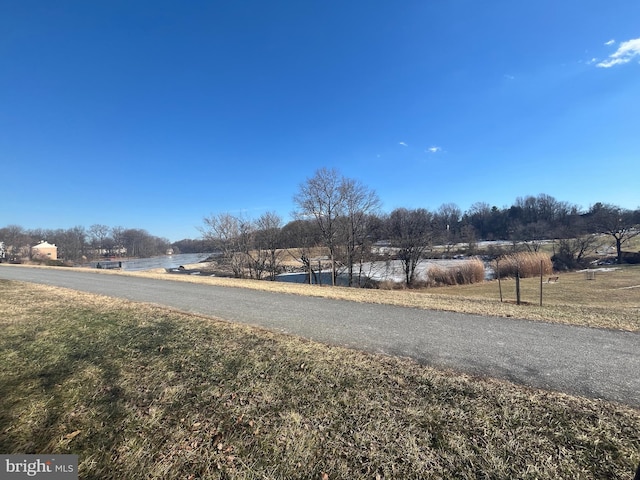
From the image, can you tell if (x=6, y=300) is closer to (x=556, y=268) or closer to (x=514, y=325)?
(x=514, y=325)

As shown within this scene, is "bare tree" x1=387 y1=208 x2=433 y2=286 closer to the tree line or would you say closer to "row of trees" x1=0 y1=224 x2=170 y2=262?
the tree line

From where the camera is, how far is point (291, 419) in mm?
2506

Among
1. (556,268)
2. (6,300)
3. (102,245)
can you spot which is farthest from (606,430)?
(102,245)

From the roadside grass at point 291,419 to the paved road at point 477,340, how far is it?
0.47 meters

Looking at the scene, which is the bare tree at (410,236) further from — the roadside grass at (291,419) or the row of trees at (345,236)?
the roadside grass at (291,419)

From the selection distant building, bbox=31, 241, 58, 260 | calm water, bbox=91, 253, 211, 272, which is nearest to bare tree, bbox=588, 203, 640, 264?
calm water, bbox=91, 253, 211, 272

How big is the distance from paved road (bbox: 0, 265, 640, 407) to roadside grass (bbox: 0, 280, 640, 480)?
0.47 meters

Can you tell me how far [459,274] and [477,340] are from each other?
20070mm

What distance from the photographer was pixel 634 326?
513 cm

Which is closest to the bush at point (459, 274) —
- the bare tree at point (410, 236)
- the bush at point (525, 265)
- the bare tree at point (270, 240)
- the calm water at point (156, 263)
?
the bare tree at point (410, 236)

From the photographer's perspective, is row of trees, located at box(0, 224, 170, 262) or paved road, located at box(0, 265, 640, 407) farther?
row of trees, located at box(0, 224, 170, 262)

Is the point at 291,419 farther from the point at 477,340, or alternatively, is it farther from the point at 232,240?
the point at 232,240

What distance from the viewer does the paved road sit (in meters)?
3.32

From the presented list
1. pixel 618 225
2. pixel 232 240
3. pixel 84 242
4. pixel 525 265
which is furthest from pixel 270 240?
pixel 84 242
